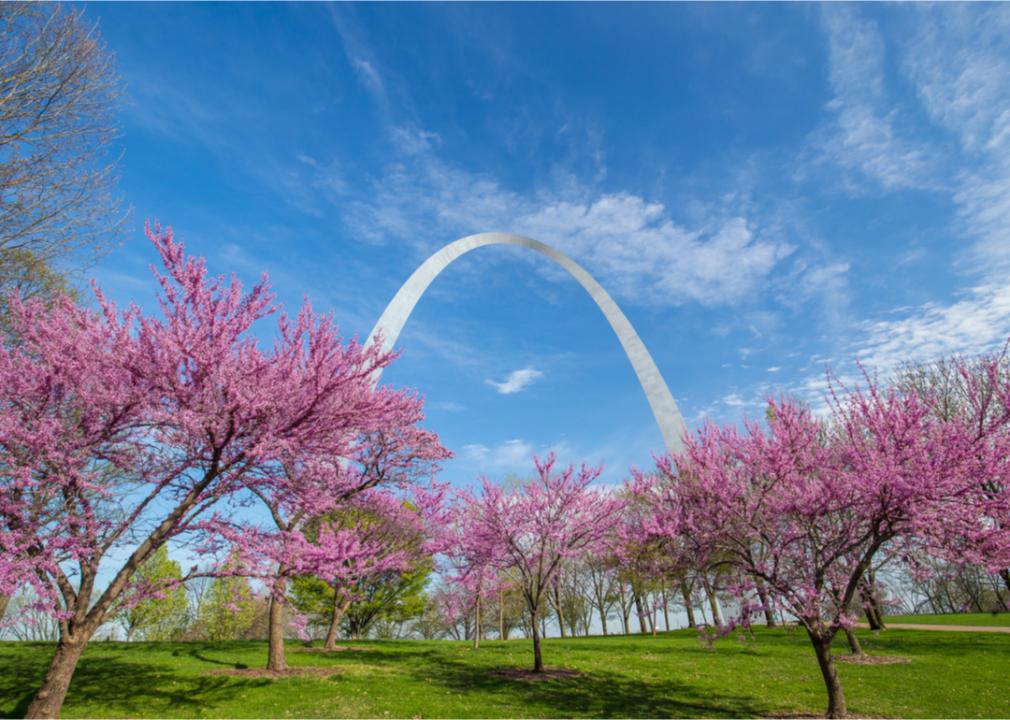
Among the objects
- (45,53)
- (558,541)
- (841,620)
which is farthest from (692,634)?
(45,53)

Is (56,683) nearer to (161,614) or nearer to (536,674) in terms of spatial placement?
(536,674)

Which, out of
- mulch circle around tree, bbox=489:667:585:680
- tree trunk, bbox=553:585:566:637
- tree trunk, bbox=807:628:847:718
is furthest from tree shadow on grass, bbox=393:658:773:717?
tree trunk, bbox=553:585:566:637

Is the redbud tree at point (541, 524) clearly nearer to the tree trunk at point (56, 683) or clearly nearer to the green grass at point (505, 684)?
the green grass at point (505, 684)

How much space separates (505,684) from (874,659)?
11.4 m

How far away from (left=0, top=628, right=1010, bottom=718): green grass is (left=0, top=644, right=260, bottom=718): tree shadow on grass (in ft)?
0.10

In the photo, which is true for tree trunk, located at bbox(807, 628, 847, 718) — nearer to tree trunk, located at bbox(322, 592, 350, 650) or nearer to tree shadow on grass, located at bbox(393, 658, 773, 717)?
tree shadow on grass, located at bbox(393, 658, 773, 717)

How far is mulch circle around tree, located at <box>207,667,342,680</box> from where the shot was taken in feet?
42.5

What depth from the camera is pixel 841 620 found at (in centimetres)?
961

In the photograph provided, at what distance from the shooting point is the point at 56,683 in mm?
7711

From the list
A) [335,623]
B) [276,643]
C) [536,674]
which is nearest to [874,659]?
[536,674]

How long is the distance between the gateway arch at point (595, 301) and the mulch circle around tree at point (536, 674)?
18065 millimetres

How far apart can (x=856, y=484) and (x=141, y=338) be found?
11.5 meters

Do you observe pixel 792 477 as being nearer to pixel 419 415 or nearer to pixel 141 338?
pixel 419 415

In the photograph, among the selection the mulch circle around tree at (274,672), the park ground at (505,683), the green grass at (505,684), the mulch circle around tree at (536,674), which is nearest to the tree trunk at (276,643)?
the mulch circle around tree at (274,672)
